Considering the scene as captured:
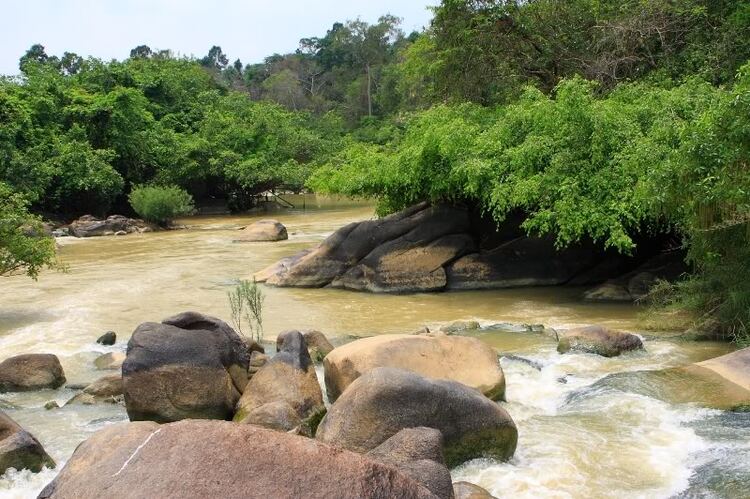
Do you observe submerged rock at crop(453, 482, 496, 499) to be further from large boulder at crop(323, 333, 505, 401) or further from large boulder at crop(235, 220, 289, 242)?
large boulder at crop(235, 220, 289, 242)

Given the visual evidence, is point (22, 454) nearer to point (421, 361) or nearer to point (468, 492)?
point (468, 492)

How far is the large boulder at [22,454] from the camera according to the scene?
23.1 feet

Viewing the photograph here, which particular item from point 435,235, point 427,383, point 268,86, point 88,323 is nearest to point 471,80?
point 435,235

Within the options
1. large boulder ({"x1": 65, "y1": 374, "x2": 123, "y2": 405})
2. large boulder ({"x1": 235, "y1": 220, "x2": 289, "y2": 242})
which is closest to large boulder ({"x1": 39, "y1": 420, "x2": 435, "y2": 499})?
large boulder ({"x1": 65, "y1": 374, "x2": 123, "y2": 405})

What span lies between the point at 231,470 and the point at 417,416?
314 centimetres

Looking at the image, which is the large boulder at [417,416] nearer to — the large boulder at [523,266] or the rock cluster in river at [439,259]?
the rock cluster in river at [439,259]

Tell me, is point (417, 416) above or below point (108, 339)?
above

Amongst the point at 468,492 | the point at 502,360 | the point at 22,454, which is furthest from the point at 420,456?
the point at 502,360

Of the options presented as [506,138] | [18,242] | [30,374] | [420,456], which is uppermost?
[506,138]

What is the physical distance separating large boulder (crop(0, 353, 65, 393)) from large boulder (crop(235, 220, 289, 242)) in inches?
648

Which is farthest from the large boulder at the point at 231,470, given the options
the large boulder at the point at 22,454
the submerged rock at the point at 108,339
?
the submerged rock at the point at 108,339

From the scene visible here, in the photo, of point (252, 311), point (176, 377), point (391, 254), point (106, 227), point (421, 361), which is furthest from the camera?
point (106, 227)

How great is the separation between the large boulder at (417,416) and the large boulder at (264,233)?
20.0 metres

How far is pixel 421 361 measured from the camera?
9086 mm
